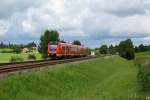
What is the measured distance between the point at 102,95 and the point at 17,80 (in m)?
5.60

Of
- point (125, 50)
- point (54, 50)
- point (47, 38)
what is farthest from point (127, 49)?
point (54, 50)

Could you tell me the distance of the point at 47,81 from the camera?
92.7ft

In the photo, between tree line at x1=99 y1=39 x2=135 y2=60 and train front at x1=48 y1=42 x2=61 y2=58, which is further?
tree line at x1=99 y1=39 x2=135 y2=60

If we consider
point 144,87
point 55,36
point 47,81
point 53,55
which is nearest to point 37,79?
point 47,81

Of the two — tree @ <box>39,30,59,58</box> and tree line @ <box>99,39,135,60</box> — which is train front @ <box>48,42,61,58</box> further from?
tree line @ <box>99,39,135,60</box>

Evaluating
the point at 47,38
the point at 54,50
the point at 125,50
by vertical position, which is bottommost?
the point at 54,50

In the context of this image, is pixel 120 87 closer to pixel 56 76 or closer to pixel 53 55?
pixel 56 76

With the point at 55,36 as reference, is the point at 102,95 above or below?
below

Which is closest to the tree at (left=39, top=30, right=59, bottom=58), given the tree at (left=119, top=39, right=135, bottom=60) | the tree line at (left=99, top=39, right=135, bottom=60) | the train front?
the tree line at (left=99, top=39, right=135, bottom=60)

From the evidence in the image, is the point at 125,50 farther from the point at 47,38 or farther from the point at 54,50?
the point at 54,50

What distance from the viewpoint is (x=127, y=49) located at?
159 m

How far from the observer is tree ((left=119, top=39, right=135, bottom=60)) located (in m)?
156

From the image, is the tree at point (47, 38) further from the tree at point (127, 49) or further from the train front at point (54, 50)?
the train front at point (54, 50)

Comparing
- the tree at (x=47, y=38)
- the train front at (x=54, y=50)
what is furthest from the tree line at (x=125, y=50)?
the train front at (x=54, y=50)
